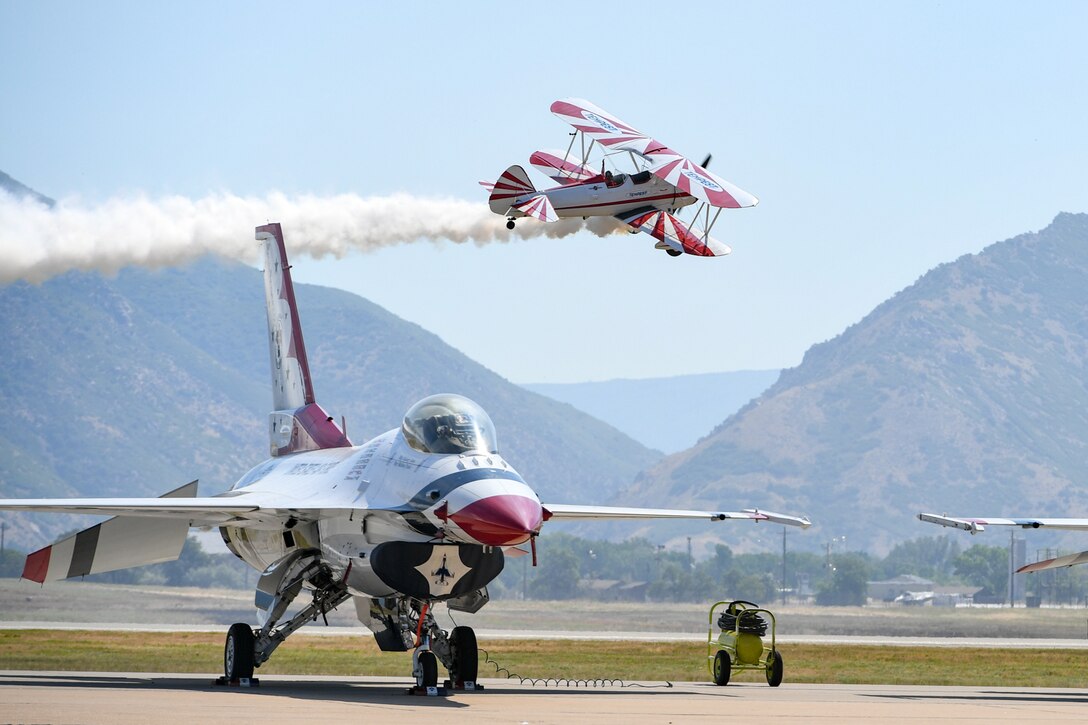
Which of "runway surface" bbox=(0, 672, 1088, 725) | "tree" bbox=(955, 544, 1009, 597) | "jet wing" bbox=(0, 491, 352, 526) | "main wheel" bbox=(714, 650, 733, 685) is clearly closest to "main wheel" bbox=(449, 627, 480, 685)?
"runway surface" bbox=(0, 672, 1088, 725)

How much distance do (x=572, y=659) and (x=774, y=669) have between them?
435 inches

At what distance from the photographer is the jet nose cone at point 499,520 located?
66.7 feet

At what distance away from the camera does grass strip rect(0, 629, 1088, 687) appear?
31.5 meters

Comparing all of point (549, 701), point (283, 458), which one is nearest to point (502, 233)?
point (283, 458)

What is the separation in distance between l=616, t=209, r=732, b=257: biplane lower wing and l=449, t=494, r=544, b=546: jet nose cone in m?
20.1

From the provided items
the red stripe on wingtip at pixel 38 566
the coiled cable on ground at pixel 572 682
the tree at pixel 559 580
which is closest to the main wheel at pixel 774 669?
the coiled cable on ground at pixel 572 682

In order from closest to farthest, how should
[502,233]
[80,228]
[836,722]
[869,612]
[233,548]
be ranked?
1. [836,722]
2. [233,548]
3. [80,228]
4. [502,233]
5. [869,612]

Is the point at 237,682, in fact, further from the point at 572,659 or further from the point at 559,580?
the point at 559,580

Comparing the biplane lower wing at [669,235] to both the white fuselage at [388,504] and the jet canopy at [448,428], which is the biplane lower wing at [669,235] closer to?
the white fuselage at [388,504]

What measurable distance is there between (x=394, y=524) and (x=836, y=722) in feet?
23.1

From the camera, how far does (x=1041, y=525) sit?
2545 centimetres

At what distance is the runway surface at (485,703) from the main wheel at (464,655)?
0.41 m

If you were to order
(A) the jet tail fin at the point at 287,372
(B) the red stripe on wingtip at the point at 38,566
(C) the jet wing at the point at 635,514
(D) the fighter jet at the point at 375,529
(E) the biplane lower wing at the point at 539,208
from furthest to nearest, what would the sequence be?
(E) the biplane lower wing at the point at 539,208, (A) the jet tail fin at the point at 287,372, (C) the jet wing at the point at 635,514, (B) the red stripe on wingtip at the point at 38,566, (D) the fighter jet at the point at 375,529

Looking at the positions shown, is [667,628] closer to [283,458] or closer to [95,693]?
[283,458]
